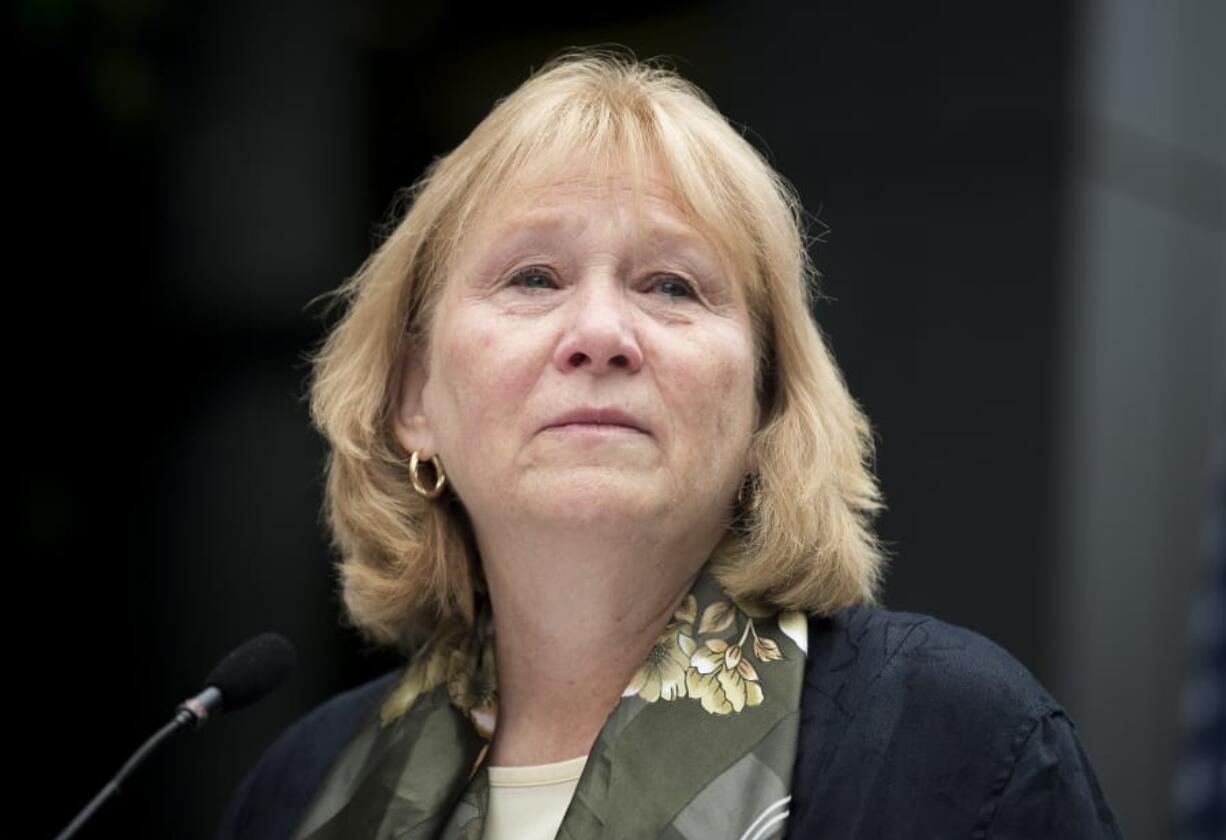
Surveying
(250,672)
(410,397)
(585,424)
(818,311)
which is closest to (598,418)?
(585,424)

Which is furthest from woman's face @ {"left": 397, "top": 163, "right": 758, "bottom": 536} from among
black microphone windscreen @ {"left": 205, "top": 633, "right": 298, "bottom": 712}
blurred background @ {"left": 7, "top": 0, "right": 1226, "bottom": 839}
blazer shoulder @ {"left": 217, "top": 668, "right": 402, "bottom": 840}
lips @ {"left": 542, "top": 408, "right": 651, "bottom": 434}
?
blurred background @ {"left": 7, "top": 0, "right": 1226, "bottom": 839}

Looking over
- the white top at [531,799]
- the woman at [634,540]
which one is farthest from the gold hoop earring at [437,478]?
the white top at [531,799]

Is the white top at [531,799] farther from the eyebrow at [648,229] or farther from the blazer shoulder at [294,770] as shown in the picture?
the eyebrow at [648,229]

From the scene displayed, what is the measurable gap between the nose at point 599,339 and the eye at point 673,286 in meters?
0.08

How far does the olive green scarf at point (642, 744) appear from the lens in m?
2.23

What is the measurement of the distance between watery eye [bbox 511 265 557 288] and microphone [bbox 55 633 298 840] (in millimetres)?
647

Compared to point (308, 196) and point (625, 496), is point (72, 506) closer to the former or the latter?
point (308, 196)

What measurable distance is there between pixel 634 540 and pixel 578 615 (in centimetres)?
17

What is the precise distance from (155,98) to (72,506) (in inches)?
58.4

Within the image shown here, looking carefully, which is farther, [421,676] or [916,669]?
[421,676]

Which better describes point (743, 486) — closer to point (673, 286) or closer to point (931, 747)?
point (673, 286)

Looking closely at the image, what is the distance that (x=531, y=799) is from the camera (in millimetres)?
2453

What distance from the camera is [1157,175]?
6.13 m

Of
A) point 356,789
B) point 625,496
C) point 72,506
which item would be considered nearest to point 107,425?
point 72,506
